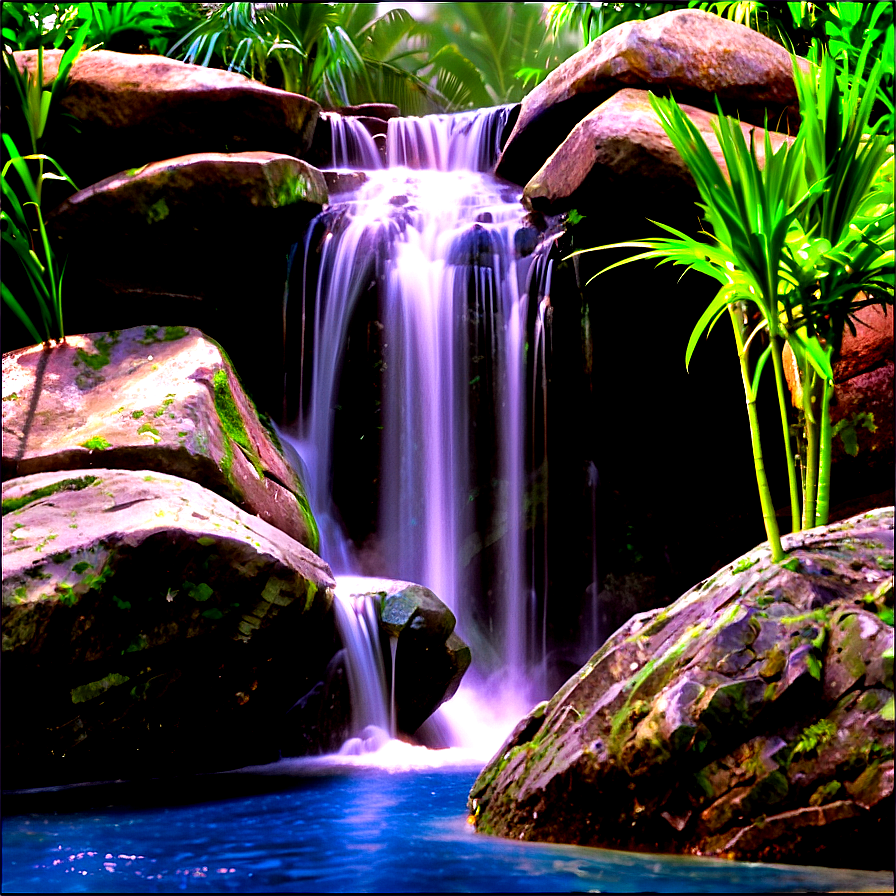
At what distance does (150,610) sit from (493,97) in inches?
483

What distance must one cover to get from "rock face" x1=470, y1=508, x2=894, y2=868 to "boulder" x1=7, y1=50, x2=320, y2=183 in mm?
5385

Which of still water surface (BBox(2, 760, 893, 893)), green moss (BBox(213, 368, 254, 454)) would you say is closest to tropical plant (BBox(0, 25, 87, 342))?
green moss (BBox(213, 368, 254, 454))

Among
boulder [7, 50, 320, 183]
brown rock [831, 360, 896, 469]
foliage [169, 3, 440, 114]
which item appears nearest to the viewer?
brown rock [831, 360, 896, 469]

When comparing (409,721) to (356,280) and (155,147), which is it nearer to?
(356,280)

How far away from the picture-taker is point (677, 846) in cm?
244

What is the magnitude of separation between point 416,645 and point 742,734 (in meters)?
2.47

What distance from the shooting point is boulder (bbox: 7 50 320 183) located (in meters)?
6.56

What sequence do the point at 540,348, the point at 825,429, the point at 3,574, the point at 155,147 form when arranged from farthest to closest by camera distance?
the point at 155,147
the point at 540,348
the point at 3,574
the point at 825,429

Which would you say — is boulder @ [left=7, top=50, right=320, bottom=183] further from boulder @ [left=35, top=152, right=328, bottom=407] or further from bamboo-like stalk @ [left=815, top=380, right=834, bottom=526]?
bamboo-like stalk @ [left=815, top=380, right=834, bottom=526]

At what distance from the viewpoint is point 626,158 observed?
5.38 metres

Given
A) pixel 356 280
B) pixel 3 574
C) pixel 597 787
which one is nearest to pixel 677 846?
pixel 597 787

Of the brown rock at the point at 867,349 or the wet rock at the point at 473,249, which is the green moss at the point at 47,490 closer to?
the wet rock at the point at 473,249

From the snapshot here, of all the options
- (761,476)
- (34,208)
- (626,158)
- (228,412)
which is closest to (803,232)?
(761,476)

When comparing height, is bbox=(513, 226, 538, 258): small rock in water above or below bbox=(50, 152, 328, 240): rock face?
below
